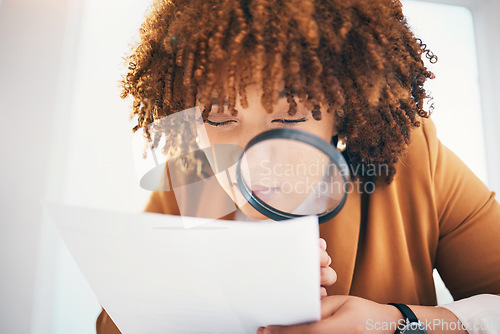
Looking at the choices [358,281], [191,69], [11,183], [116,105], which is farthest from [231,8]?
[11,183]

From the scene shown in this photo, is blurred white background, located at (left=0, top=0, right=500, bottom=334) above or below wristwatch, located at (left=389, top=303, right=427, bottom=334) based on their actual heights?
above

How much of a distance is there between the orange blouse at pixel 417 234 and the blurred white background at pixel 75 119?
1.44 ft

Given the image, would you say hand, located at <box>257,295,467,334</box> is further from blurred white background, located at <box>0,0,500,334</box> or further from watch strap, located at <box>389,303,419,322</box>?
blurred white background, located at <box>0,0,500,334</box>

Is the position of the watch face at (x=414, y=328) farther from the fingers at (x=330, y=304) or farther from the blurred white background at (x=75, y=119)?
the blurred white background at (x=75, y=119)

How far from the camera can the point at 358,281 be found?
98 centimetres

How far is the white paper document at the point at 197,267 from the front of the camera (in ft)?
1.70

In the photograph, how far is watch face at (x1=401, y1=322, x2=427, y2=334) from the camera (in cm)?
71

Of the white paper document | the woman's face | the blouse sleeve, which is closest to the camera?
the white paper document

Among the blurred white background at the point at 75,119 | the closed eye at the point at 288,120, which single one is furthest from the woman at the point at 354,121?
the blurred white background at the point at 75,119

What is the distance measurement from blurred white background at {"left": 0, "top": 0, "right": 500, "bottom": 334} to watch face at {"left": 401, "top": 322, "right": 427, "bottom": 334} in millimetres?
750

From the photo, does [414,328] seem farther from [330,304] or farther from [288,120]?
[288,120]

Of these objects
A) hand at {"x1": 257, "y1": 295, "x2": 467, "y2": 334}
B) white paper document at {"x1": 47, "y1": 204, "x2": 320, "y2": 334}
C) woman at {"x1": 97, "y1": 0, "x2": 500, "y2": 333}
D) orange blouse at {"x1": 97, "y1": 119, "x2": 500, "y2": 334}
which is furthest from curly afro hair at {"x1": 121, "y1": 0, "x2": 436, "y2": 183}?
hand at {"x1": 257, "y1": 295, "x2": 467, "y2": 334}

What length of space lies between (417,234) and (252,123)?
0.60 m

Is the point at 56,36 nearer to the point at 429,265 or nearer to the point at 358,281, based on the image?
the point at 358,281
